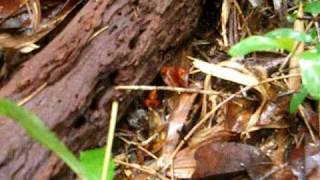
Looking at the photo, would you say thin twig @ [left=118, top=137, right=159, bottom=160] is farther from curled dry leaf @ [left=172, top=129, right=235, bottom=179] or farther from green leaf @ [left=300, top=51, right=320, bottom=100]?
green leaf @ [left=300, top=51, right=320, bottom=100]

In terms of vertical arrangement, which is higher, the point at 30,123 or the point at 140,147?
the point at 30,123

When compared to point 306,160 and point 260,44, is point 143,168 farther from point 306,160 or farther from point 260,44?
point 260,44

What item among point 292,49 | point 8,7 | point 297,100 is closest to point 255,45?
point 292,49

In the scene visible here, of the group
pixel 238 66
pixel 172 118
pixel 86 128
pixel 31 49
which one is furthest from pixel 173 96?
pixel 31 49

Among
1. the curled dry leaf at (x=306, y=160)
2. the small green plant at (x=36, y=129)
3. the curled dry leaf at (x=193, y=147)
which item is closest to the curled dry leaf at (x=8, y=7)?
the curled dry leaf at (x=193, y=147)

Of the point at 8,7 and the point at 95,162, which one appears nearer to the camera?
the point at 95,162

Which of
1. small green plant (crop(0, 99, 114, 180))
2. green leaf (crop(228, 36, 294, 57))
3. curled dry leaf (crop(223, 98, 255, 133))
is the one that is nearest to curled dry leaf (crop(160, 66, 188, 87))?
curled dry leaf (crop(223, 98, 255, 133))
